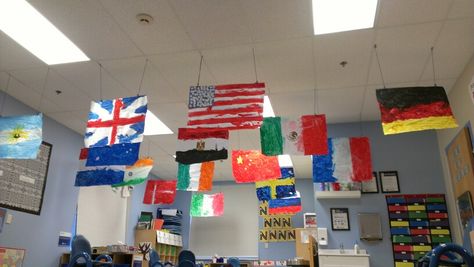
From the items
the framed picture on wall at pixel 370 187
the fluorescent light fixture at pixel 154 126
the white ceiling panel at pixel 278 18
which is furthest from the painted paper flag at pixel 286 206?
the white ceiling panel at pixel 278 18

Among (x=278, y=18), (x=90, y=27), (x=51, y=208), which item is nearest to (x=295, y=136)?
(x=278, y=18)

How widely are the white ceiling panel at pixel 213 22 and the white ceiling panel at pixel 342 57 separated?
962 millimetres

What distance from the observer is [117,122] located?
4.75 meters

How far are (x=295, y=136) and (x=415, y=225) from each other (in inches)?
102

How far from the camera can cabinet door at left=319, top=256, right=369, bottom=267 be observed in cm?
577

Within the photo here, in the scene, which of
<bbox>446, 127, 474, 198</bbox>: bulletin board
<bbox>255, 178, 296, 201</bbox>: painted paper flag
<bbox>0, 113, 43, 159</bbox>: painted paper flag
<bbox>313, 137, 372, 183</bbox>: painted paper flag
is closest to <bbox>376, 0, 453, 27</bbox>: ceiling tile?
<bbox>446, 127, 474, 198</bbox>: bulletin board

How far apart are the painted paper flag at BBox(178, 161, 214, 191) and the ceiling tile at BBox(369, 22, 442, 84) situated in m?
3.13

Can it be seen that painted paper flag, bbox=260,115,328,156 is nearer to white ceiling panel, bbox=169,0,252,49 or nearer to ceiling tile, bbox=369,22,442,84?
ceiling tile, bbox=369,22,442,84

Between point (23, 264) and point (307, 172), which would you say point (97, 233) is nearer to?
point (23, 264)

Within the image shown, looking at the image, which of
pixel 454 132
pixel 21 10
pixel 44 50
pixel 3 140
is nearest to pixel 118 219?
pixel 3 140

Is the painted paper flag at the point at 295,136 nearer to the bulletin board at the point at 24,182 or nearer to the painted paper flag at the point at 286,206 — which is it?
the painted paper flag at the point at 286,206

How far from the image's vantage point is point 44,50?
4.82 metres

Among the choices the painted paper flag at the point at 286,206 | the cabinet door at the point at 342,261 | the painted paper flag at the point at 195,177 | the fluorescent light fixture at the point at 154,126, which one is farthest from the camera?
the painted paper flag at the point at 286,206

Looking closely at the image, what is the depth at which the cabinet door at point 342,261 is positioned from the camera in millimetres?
5770
